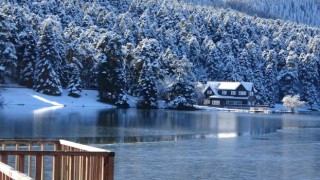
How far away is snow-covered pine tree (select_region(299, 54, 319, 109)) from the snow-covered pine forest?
245 mm

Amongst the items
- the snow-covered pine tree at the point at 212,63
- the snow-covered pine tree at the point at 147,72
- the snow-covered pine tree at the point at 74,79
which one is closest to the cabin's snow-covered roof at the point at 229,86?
the snow-covered pine tree at the point at 212,63

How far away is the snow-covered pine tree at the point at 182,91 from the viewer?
97625mm

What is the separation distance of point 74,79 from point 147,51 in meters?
18.7

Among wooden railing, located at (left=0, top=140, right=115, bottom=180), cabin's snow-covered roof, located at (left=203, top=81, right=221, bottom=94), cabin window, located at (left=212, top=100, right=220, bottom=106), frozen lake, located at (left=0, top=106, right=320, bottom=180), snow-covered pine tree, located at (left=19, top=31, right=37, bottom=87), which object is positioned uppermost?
snow-covered pine tree, located at (left=19, top=31, right=37, bottom=87)

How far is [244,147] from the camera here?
32844 mm

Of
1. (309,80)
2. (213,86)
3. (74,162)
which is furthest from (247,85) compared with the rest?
(74,162)

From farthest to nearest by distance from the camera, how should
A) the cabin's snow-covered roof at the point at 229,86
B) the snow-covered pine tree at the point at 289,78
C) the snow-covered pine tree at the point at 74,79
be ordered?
1. the snow-covered pine tree at the point at 289,78
2. the cabin's snow-covered roof at the point at 229,86
3. the snow-covered pine tree at the point at 74,79

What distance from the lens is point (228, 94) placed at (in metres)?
122

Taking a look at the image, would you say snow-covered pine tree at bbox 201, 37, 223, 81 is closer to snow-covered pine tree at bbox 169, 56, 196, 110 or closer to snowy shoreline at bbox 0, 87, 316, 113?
snow-covered pine tree at bbox 169, 56, 196, 110

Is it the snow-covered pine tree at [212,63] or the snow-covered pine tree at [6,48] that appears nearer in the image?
the snow-covered pine tree at [6,48]

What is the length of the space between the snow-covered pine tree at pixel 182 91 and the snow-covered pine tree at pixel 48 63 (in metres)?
21.4

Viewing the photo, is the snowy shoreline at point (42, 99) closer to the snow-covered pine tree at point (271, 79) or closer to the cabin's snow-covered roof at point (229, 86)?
the cabin's snow-covered roof at point (229, 86)

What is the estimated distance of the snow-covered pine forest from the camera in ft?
287

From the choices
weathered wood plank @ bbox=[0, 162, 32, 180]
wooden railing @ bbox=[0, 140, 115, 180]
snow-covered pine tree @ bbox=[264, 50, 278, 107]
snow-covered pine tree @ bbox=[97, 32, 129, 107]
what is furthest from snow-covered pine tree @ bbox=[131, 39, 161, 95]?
weathered wood plank @ bbox=[0, 162, 32, 180]
